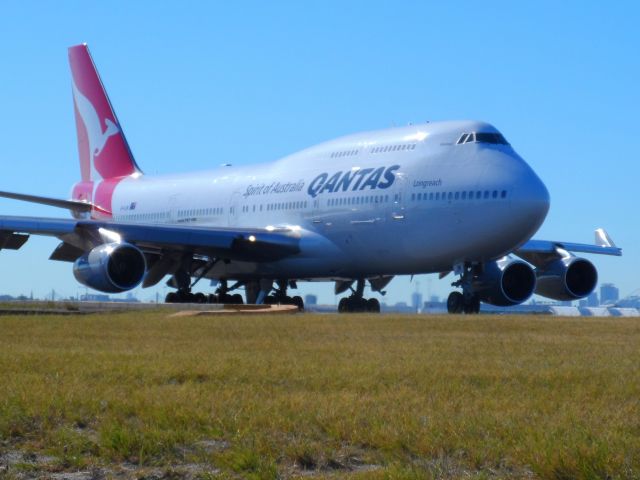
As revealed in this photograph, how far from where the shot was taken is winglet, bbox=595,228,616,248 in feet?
122

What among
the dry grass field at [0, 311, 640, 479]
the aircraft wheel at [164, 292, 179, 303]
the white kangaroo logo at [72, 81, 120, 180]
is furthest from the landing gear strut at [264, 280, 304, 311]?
the dry grass field at [0, 311, 640, 479]

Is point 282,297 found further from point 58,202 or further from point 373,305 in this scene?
point 58,202

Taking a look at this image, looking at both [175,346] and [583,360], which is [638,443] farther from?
[175,346]


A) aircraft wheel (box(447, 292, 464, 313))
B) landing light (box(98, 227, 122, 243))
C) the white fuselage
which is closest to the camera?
the white fuselage

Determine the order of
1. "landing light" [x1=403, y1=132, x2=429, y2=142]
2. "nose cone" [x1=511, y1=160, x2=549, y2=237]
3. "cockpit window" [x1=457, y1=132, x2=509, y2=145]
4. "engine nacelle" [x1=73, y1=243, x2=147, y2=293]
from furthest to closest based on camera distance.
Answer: "landing light" [x1=403, y1=132, x2=429, y2=142]
"cockpit window" [x1=457, y1=132, x2=509, y2=145]
"engine nacelle" [x1=73, y1=243, x2=147, y2=293]
"nose cone" [x1=511, y1=160, x2=549, y2=237]

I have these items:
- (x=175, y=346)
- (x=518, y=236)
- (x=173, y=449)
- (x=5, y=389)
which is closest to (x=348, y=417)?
(x=173, y=449)

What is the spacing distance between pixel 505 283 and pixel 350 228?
4.23 meters

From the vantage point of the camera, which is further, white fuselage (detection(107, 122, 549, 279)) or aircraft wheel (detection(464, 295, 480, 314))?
aircraft wheel (detection(464, 295, 480, 314))

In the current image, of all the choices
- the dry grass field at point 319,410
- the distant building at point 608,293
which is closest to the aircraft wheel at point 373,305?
the dry grass field at point 319,410

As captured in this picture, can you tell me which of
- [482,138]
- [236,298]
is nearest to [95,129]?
[236,298]

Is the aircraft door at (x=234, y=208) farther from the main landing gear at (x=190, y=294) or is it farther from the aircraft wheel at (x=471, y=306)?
the aircraft wheel at (x=471, y=306)

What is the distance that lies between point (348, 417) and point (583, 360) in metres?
5.02

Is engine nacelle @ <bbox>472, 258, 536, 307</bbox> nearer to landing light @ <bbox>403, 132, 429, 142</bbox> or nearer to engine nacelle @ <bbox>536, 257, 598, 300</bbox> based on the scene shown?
engine nacelle @ <bbox>536, 257, 598, 300</bbox>

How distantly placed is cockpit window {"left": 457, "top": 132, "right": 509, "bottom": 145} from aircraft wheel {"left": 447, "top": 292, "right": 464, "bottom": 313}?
359cm
